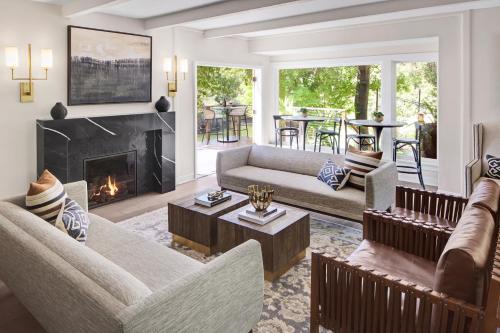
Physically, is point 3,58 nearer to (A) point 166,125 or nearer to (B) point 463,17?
(A) point 166,125

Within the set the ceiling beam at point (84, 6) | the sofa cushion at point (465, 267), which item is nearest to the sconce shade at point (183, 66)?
the ceiling beam at point (84, 6)

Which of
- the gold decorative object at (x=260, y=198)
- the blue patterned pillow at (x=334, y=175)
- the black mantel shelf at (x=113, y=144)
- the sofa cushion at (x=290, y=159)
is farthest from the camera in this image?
the sofa cushion at (x=290, y=159)

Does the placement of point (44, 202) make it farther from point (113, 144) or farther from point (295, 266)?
point (113, 144)

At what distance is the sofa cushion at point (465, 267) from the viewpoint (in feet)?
4.93

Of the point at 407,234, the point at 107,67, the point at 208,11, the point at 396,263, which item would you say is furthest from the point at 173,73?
the point at 396,263

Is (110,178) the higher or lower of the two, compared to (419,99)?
lower

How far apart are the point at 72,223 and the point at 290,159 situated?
312 cm

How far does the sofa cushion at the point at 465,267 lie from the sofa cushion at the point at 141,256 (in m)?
1.28

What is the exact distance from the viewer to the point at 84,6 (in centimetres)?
396

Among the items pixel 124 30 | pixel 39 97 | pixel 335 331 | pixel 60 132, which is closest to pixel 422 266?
pixel 335 331

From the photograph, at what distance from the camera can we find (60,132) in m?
4.24

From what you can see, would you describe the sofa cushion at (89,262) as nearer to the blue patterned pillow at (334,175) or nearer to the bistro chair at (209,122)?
the blue patterned pillow at (334,175)

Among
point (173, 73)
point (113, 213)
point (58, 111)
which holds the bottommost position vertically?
point (113, 213)

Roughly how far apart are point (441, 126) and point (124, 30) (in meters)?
4.65
